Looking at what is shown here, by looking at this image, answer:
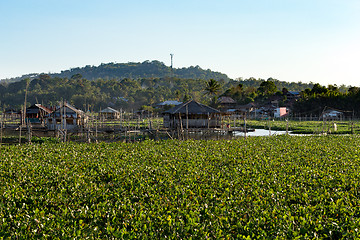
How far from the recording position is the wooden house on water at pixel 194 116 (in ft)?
111

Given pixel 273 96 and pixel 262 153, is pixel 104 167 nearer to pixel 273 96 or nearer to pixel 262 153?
pixel 262 153

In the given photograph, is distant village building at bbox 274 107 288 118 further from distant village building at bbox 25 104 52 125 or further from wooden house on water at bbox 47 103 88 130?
distant village building at bbox 25 104 52 125

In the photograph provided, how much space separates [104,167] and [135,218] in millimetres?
6163

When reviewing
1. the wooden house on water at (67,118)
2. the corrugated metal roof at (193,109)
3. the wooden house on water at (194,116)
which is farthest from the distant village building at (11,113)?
the corrugated metal roof at (193,109)

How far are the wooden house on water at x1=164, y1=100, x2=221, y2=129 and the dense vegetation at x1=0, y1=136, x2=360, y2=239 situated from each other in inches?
655

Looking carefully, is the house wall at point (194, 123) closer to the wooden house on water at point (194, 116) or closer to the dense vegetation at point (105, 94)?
the wooden house on water at point (194, 116)

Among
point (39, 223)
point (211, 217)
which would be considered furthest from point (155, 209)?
point (39, 223)

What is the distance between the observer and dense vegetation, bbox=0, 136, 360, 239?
26.2ft

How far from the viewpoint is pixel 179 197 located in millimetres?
10461

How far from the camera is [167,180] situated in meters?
12.1

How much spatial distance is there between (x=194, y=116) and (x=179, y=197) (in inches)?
971

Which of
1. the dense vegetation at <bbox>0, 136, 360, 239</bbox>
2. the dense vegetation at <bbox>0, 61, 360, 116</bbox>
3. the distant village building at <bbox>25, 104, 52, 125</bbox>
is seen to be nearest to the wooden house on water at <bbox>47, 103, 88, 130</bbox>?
the distant village building at <bbox>25, 104, 52, 125</bbox>

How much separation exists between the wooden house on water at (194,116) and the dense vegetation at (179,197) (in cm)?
1665

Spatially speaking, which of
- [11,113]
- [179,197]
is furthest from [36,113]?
[179,197]
